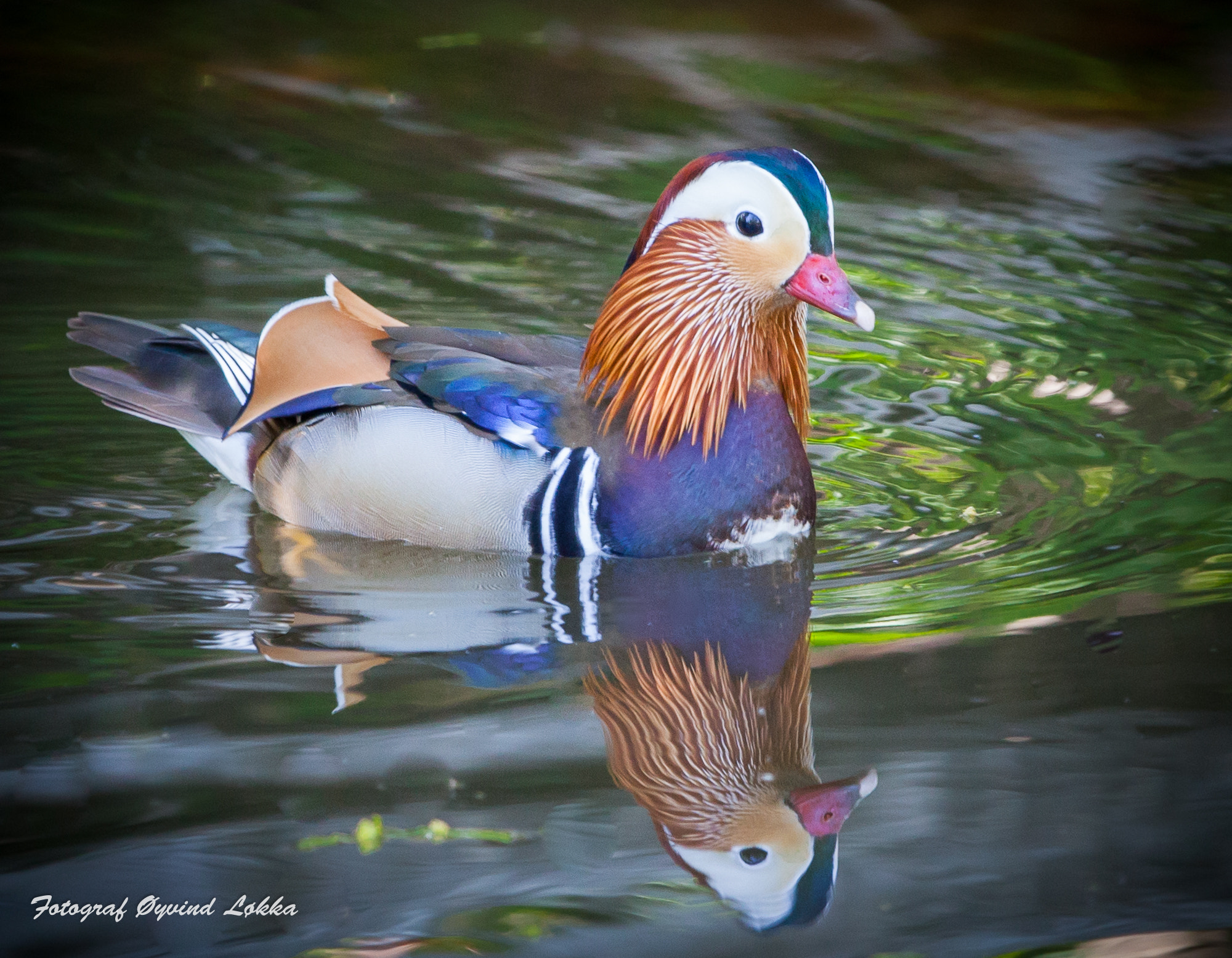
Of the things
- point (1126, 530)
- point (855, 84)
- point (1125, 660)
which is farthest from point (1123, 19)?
point (1125, 660)

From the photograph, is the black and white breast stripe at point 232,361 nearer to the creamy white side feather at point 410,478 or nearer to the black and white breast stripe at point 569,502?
the creamy white side feather at point 410,478

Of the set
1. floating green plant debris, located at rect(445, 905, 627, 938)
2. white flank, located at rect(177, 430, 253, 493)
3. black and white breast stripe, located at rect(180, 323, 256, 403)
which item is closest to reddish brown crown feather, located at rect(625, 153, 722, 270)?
black and white breast stripe, located at rect(180, 323, 256, 403)

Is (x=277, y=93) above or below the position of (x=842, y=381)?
above

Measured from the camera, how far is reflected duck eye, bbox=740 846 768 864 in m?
2.97

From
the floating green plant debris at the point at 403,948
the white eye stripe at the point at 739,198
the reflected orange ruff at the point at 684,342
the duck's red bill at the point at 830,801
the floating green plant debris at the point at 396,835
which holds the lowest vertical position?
the floating green plant debris at the point at 403,948

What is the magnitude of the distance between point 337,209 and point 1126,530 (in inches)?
169

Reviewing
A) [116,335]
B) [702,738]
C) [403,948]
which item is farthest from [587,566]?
[116,335]

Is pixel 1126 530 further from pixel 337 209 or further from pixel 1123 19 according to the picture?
pixel 1123 19

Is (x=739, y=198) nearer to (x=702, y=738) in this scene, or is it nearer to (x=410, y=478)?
(x=410, y=478)

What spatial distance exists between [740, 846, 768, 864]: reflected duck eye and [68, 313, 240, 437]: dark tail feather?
236 centimetres

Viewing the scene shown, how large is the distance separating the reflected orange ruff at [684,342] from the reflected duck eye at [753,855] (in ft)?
4.75

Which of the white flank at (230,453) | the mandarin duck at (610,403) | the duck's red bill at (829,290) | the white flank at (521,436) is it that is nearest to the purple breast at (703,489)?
Result: the mandarin duck at (610,403)

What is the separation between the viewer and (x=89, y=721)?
3.42 metres

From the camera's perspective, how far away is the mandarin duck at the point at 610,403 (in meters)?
4.14
